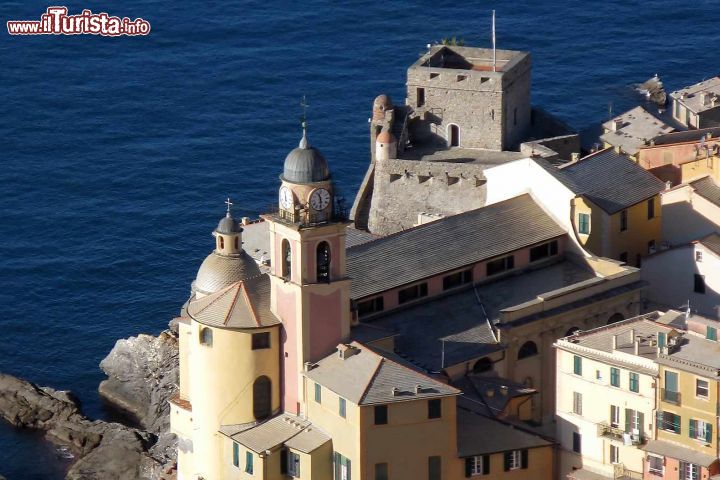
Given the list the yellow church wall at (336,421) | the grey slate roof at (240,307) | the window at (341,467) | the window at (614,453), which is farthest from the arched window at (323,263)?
the window at (614,453)

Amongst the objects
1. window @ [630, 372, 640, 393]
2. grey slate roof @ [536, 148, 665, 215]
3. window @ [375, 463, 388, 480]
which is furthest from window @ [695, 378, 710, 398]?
grey slate roof @ [536, 148, 665, 215]

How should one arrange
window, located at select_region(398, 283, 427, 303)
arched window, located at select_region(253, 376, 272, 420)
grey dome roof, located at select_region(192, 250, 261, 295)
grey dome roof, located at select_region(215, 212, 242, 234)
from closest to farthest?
arched window, located at select_region(253, 376, 272, 420) → grey dome roof, located at select_region(192, 250, 261, 295) → grey dome roof, located at select_region(215, 212, 242, 234) → window, located at select_region(398, 283, 427, 303)

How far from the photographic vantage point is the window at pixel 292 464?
517 ft

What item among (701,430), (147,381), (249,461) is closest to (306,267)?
(249,461)

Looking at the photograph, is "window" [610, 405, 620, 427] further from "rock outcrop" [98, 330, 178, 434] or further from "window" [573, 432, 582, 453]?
"rock outcrop" [98, 330, 178, 434]

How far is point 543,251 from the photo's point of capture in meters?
175

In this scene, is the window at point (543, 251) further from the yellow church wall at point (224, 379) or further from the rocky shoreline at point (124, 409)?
the rocky shoreline at point (124, 409)

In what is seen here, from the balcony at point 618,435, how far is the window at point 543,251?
18689mm

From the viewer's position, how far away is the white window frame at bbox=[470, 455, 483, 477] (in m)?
157

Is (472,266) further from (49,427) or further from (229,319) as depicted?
(49,427)

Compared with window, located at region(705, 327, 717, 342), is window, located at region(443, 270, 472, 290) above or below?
above

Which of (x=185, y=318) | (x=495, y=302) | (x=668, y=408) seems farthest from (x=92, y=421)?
(x=668, y=408)

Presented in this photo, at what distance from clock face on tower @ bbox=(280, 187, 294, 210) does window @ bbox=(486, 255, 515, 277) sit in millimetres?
19823

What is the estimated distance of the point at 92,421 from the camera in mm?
192750
